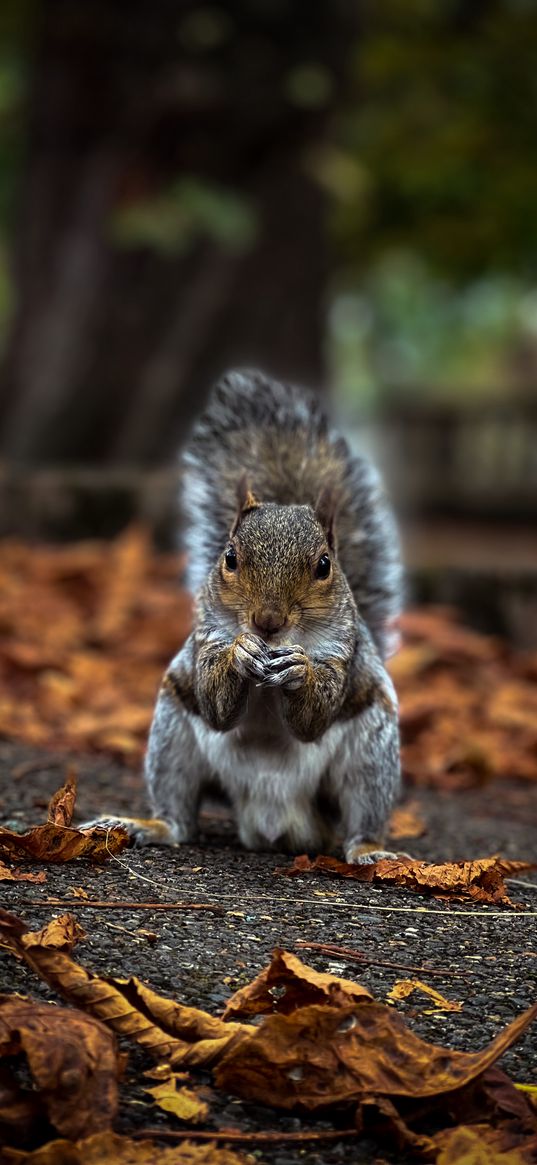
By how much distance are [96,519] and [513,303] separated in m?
14.0

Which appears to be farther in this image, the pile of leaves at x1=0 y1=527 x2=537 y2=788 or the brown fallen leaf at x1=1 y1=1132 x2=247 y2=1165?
the pile of leaves at x1=0 y1=527 x2=537 y2=788

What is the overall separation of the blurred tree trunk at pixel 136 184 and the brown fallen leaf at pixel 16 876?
264 inches

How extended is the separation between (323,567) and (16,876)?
89 cm

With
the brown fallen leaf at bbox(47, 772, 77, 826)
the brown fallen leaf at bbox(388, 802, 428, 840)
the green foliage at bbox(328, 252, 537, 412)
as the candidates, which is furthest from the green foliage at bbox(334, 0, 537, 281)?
the brown fallen leaf at bbox(47, 772, 77, 826)

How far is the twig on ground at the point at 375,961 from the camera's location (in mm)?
2570

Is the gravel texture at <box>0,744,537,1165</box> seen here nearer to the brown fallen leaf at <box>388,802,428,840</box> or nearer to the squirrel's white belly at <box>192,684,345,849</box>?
the squirrel's white belly at <box>192,684,345,849</box>

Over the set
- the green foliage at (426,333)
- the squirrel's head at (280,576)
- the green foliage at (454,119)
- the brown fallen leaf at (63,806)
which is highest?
the green foliage at (426,333)

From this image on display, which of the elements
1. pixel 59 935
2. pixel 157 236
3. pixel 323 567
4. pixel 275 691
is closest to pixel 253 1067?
pixel 59 935

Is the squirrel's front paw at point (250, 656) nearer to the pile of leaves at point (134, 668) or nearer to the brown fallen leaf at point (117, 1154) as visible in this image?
→ the brown fallen leaf at point (117, 1154)

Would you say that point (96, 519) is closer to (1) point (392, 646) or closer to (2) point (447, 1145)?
(1) point (392, 646)

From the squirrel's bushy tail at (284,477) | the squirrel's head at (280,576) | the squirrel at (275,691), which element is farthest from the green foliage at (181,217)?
the squirrel's head at (280,576)

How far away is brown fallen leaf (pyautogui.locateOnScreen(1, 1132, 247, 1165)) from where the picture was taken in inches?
76.2

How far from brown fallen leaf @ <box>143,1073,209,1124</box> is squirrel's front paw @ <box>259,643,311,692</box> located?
3.12 ft

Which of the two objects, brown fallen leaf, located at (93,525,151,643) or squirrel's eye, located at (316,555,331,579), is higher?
brown fallen leaf, located at (93,525,151,643)
